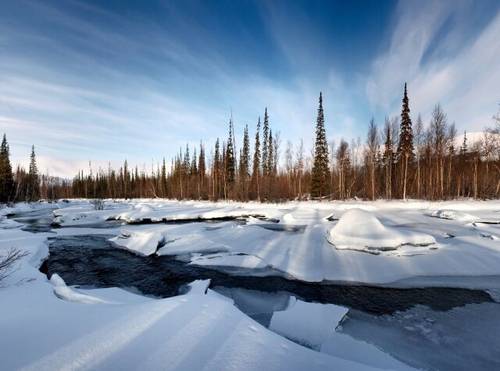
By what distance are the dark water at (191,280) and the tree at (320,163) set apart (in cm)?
2779

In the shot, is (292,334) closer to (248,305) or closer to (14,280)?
(248,305)

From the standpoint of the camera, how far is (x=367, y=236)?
8.81 m

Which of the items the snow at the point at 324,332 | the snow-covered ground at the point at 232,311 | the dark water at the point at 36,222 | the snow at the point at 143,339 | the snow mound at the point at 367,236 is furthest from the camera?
the dark water at the point at 36,222

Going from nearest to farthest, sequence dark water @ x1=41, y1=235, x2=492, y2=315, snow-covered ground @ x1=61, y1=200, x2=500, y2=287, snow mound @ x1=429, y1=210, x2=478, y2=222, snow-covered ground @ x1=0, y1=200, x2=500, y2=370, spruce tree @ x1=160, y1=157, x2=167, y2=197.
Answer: snow-covered ground @ x1=0, y1=200, x2=500, y2=370 → dark water @ x1=41, y1=235, x2=492, y2=315 → snow-covered ground @ x1=61, y1=200, x2=500, y2=287 → snow mound @ x1=429, y1=210, x2=478, y2=222 → spruce tree @ x1=160, y1=157, x2=167, y2=197

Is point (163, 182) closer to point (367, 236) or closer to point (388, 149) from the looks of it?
point (388, 149)

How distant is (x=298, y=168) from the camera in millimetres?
43688

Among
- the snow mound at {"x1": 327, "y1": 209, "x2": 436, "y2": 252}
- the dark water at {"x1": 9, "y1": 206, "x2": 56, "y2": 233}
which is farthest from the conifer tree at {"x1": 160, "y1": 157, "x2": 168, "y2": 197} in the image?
the snow mound at {"x1": 327, "y1": 209, "x2": 436, "y2": 252}

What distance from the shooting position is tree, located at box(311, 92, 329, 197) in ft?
113

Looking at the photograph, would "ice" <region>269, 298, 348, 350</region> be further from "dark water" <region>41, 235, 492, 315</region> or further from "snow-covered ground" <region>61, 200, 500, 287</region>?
"snow-covered ground" <region>61, 200, 500, 287</region>

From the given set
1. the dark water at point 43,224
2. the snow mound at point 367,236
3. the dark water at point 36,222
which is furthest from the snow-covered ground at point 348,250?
the dark water at point 36,222

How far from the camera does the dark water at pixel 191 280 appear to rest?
539 centimetres

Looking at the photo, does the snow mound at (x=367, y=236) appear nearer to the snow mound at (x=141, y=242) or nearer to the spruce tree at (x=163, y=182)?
the snow mound at (x=141, y=242)

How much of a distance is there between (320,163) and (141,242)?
28.6 m

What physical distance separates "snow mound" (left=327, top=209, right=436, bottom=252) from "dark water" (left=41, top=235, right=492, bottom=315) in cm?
243
